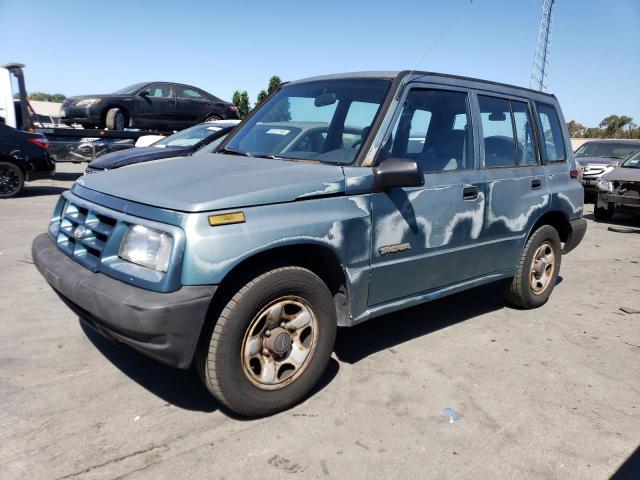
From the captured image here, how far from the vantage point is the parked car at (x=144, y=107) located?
1274cm

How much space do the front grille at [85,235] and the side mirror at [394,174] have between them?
1.51 metres

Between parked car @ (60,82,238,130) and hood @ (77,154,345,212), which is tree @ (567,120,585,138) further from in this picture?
hood @ (77,154,345,212)

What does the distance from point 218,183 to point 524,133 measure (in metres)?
3.00

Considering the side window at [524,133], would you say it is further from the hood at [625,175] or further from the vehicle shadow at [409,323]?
the hood at [625,175]

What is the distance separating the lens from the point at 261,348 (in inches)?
113

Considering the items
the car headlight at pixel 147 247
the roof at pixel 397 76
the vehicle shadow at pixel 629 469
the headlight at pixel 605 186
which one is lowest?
the vehicle shadow at pixel 629 469

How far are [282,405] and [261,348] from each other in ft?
1.18

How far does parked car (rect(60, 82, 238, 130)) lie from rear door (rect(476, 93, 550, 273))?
35.1ft

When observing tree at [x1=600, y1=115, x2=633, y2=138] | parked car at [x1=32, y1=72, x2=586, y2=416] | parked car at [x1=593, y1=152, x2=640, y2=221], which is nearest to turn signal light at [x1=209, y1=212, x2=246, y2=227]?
parked car at [x1=32, y1=72, x2=586, y2=416]

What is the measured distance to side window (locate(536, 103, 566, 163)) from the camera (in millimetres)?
4844

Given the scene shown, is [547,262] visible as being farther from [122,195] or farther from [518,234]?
[122,195]

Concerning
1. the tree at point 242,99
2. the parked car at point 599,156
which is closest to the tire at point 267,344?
the parked car at point 599,156

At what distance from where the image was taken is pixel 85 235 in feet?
9.62

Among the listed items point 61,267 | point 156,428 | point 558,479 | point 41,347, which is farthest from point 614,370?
point 41,347
